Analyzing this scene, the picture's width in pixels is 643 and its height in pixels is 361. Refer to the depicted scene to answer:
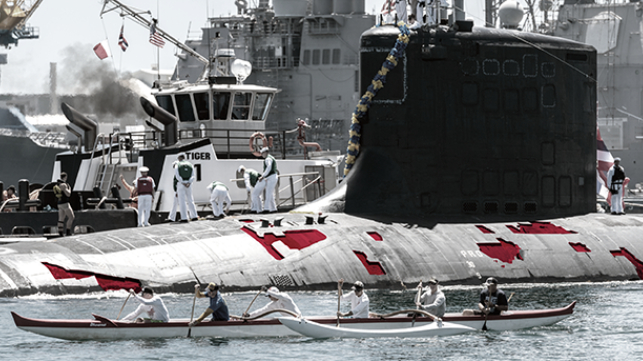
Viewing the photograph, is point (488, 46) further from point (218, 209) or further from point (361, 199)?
point (218, 209)

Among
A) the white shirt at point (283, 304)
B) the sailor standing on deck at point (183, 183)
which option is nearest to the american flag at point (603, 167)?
the sailor standing on deck at point (183, 183)

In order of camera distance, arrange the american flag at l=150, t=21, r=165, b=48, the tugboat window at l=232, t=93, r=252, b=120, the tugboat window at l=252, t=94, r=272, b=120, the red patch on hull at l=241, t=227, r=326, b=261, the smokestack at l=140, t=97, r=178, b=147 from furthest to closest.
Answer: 1. the american flag at l=150, t=21, r=165, b=48
2. the tugboat window at l=252, t=94, r=272, b=120
3. the tugboat window at l=232, t=93, r=252, b=120
4. the smokestack at l=140, t=97, r=178, b=147
5. the red patch on hull at l=241, t=227, r=326, b=261

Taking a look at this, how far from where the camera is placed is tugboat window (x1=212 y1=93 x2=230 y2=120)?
3080 cm

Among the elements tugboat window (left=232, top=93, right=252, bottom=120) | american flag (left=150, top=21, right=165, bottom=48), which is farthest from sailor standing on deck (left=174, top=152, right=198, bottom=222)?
american flag (left=150, top=21, right=165, bottom=48)

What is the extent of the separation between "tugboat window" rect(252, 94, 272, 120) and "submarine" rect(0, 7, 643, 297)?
455 inches

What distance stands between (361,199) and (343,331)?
21.3 ft

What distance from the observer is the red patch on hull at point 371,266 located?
17875 millimetres

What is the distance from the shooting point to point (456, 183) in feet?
64.4

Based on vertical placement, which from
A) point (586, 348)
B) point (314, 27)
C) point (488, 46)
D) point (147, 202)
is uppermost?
point (314, 27)

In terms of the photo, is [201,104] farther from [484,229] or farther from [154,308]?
[154,308]

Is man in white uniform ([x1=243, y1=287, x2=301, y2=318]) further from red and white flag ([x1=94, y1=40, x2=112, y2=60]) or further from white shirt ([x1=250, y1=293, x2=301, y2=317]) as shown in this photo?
red and white flag ([x1=94, y1=40, x2=112, y2=60])

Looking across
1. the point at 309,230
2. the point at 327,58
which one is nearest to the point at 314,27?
the point at 327,58

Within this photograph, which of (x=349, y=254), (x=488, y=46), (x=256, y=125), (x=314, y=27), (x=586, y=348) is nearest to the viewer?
(x=586, y=348)

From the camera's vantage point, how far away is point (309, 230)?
18594 millimetres
